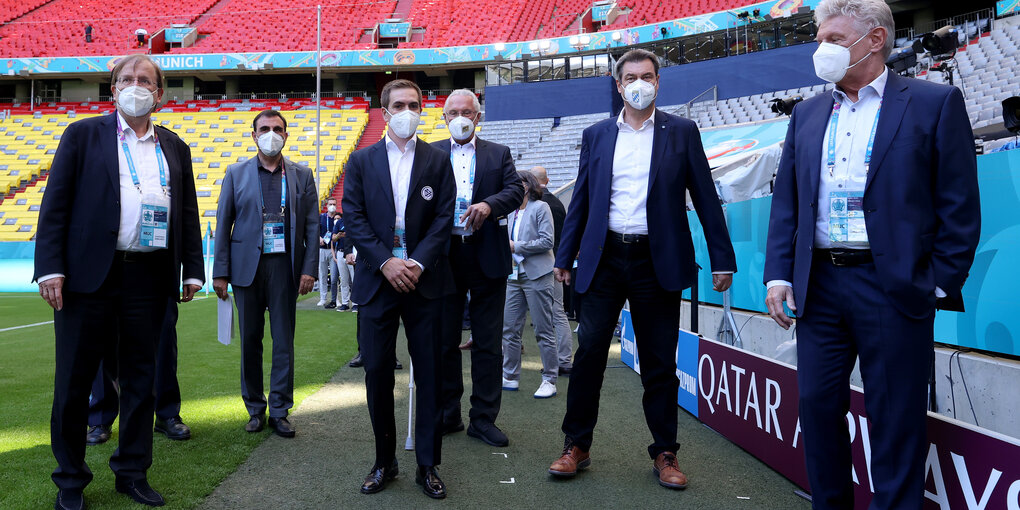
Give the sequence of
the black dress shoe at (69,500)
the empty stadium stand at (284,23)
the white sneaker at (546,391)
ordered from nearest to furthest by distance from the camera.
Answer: the black dress shoe at (69,500)
the white sneaker at (546,391)
the empty stadium stand at (284,23)

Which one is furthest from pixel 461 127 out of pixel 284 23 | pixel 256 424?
pixel 284 23

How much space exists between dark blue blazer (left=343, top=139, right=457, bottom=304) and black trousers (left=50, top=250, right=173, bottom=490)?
848mm

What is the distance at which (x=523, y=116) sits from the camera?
1000 inches

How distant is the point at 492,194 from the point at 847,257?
225 cm

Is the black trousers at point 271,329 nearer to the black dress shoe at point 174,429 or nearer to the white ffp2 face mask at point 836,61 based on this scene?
the black dress shoe at point 174,429

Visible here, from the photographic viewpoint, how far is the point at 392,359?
305 cm

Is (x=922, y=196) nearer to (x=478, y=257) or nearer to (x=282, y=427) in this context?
(x=478, y=257)

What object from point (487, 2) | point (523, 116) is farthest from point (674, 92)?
point (487, 2)

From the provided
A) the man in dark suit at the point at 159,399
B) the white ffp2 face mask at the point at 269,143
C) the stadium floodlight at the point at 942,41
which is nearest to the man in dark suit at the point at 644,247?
the white ffp2 face mask at the point at 269,143

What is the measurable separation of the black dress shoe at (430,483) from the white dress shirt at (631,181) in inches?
54.5

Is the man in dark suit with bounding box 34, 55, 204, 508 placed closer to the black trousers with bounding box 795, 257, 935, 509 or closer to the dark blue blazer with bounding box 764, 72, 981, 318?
the black trousers with bounding box 795, 257, 935, 509

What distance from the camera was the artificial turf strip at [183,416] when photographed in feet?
9.58

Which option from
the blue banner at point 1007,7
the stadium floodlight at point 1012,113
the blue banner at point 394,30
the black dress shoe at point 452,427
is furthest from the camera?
the blue banner at point 394,30

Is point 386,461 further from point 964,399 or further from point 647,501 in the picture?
point 964,399
